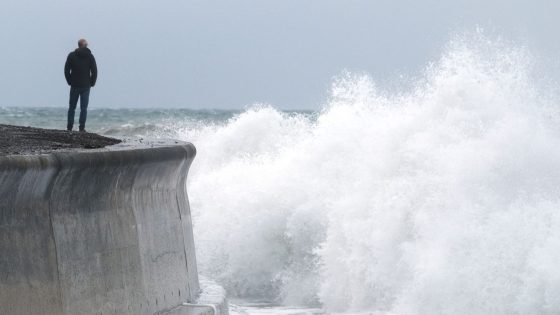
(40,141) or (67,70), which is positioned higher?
(67,70)

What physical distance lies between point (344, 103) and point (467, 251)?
6.00 m

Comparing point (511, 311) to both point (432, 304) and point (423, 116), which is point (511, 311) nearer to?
point (432, 304)

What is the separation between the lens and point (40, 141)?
574 cm

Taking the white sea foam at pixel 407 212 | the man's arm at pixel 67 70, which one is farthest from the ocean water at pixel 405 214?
the man's arm at pixel 67 70

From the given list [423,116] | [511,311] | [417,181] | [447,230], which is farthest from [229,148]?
[511,311]

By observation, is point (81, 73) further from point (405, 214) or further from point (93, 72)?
point (405, 214)

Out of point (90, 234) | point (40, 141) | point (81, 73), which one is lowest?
point (90, 234)

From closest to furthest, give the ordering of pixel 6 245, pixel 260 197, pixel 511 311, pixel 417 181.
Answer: pixel 6 245 < pixel 511 311 < pixel 417 181 < pixel 260 197

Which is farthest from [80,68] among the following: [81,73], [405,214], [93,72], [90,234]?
[90,234]

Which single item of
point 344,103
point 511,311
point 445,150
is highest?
point 344,103

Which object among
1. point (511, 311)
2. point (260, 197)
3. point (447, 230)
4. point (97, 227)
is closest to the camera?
point (97, 227)

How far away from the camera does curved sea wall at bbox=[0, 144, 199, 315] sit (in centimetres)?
401

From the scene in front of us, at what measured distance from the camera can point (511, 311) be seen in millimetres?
7922

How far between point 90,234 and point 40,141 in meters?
1.48
